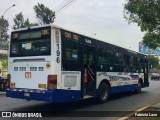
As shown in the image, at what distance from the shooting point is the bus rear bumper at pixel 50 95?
36.2ft

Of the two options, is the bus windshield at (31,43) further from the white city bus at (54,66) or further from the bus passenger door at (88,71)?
the bus passenger door at (88,71)

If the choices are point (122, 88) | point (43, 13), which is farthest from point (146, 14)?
point (43, 13)

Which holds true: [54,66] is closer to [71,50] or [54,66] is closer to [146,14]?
[71,50]

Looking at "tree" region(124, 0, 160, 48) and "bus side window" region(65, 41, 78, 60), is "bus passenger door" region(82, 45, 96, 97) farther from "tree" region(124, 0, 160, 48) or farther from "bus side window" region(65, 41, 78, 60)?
"tree" region(124, 0, 160, 48)

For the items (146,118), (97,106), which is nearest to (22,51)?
(97,106)

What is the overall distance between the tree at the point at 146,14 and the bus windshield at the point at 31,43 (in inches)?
220

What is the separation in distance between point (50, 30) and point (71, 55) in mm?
1340

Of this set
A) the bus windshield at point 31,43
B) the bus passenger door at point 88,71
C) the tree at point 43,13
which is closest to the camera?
the bus windshield at point 31,43

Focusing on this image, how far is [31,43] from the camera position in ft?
39.8

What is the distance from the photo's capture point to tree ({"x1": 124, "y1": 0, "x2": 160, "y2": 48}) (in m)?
15.1

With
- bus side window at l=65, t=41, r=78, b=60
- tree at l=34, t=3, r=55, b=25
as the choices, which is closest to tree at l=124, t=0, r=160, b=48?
bus side window at l=65, t=41, r=78, b=60

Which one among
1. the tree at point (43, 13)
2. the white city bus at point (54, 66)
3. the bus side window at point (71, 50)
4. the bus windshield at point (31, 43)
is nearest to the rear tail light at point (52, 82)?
the white city bus at point (54, 66)

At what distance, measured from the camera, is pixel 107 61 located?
15.2 metres

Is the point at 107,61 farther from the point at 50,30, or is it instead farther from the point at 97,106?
the point at 50,30
